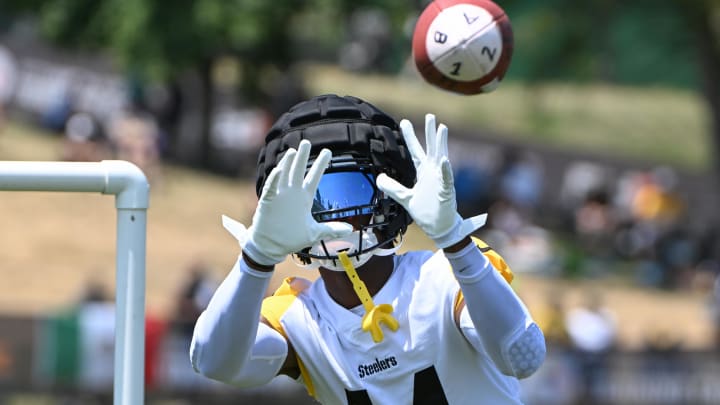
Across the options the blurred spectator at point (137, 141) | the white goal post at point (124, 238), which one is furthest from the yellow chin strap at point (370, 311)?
the blurred spectator at point (137, 141)

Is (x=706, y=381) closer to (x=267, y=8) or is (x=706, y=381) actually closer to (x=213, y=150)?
(x=267, y=8)

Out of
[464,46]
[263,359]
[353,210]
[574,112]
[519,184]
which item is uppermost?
[464,46]

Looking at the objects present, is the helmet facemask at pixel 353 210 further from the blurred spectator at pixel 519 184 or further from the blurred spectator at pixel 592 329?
the blurred spectator at pixel 519 184

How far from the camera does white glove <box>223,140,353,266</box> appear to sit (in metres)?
3.14

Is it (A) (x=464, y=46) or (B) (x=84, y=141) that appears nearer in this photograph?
(A) (x=464, y=46)

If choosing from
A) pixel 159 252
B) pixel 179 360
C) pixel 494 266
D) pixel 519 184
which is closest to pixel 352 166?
pixel 494 266

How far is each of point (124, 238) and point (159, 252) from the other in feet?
43.4

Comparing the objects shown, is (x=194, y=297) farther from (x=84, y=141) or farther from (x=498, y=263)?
(x=498, y=263)

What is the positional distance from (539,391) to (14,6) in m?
10.9

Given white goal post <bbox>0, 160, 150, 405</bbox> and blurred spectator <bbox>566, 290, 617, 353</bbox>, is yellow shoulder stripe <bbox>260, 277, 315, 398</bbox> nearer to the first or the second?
white goal post <bbox>0, 160, 150, 405</bbox>

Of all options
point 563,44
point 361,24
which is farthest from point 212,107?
point 361,24

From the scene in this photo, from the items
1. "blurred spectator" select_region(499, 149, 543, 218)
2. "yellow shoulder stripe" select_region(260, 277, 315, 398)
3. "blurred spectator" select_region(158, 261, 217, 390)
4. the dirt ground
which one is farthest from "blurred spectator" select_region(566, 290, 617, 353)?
"yellow shoulder stripe" select_region(260, 277, 315, 398)

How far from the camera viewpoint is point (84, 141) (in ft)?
54.9

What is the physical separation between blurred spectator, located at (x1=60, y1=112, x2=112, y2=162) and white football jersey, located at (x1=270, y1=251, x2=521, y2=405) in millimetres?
13220
